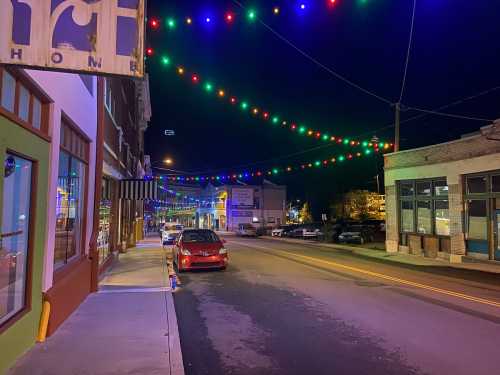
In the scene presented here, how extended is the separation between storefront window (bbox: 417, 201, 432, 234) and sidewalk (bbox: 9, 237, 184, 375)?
1734 centimetres

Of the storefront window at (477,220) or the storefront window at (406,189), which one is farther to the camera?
the storefront window at (406,189)

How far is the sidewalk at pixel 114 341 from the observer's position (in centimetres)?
551

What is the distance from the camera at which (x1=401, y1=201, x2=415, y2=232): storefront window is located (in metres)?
25.9

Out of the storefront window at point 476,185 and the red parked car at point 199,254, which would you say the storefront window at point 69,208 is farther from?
the storefront window at point 476,185

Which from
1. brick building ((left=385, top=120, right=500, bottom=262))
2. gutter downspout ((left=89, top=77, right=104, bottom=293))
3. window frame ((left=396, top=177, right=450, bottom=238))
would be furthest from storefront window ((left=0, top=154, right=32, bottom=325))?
window frame ((left=396, top=177, right=450, bottom=238))

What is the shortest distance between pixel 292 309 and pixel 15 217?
5690 mm

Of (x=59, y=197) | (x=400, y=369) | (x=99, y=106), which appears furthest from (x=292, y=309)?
(x=99, y=106)

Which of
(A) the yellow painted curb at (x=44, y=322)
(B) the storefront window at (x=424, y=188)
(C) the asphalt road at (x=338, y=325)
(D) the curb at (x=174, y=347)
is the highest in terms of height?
(B) the storefront window at (x=424, y=188)

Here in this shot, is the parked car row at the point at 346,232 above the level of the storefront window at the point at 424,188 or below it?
below

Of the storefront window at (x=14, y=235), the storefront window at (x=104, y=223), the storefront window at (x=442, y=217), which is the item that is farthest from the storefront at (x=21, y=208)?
the storefront window at (x=442, y=217)

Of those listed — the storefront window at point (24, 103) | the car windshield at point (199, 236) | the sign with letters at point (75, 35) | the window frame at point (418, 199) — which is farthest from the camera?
the window frame at point (418, 199)

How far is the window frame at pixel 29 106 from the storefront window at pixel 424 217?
21.4 meters

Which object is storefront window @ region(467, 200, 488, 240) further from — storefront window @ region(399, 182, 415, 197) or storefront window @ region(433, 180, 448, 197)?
storefront window @ region(399, 182, 415, 197)

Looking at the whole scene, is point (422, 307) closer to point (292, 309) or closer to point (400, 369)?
point (292, 309)
